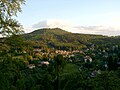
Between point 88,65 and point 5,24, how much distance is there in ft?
557

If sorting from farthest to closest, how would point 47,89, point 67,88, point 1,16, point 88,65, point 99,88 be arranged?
point 88,65
point 47,89
point 67,88
point 99,88
point 1,16

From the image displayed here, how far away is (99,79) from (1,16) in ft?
114

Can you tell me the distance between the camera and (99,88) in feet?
162

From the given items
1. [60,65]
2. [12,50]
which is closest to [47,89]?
[60,65]

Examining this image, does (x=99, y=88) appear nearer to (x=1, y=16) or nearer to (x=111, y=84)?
(x=111, y=84)

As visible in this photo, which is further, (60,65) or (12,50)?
(60,65)

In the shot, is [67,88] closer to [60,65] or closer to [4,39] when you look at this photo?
[60,65]

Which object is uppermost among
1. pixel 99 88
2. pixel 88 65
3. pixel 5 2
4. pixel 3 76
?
pixel 5 2

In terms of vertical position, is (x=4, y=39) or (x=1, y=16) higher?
(x=1, y=16)

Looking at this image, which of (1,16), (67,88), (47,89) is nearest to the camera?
(1,16)

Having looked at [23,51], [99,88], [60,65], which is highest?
[23,51]

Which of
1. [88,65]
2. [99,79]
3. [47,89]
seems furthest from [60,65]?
[88,65]

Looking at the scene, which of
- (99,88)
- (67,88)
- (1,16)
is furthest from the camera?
(67,88)

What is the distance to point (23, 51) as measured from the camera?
65.3ft
